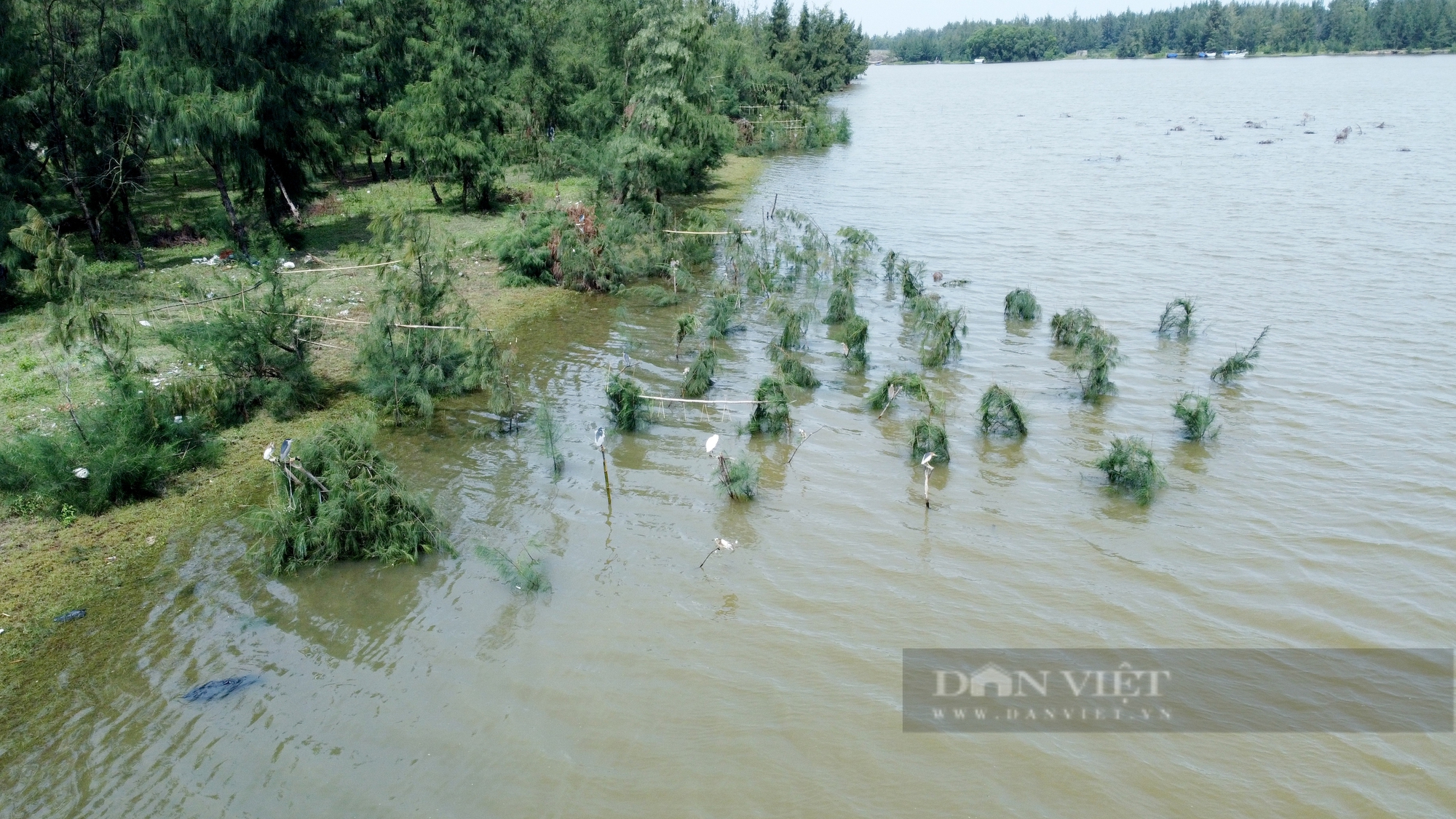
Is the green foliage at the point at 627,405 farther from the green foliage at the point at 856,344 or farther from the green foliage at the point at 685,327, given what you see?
the green foliage at the point at 856,344

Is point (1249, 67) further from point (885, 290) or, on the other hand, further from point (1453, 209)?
point (885, 290)

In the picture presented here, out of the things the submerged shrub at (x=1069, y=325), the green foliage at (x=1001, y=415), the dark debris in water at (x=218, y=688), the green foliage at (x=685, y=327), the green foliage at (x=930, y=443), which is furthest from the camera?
the submerged shrub at (x=1069, y=325)

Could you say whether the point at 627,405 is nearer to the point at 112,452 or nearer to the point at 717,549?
the point at 717,549

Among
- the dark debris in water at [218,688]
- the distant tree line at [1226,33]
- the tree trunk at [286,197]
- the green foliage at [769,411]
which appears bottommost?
the dark debris in water at [218,688]

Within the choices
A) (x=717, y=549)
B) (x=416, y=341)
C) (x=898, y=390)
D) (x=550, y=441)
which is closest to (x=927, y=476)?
(x=717, y=549)

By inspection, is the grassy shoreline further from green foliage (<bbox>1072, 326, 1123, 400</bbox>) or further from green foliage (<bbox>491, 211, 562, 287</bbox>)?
green foliage (<bbox>1072, 326, 1123, 400</bbox>)

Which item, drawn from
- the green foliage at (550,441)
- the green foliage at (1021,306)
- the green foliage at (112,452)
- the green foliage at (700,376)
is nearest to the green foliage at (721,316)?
the green foliage at (700,376)

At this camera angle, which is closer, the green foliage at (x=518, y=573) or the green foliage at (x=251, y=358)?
the green foliage at (x=518, y=573)
